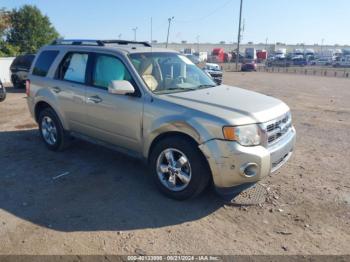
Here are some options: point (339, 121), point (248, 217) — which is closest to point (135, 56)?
point (248, 217)

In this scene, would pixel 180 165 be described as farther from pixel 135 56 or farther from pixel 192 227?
pixel 135 56

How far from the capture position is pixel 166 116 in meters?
4.19

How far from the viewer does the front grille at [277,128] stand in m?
4.02

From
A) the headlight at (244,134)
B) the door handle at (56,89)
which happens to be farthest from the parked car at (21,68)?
the headlight at (244,134)

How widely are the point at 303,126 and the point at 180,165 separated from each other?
227 inches

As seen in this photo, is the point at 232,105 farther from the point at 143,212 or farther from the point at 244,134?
the point at 143,212

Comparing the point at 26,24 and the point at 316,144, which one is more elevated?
the point at 26,24

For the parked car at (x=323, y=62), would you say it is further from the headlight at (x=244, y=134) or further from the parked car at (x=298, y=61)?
the headlight at (x=244, y=134)

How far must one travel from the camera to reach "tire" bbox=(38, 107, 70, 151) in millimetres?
5938

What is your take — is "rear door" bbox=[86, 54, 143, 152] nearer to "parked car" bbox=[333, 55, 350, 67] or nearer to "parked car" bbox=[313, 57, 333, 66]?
"parked car" bbox=[333, 55, 350, 67]

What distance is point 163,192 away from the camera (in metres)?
4.40

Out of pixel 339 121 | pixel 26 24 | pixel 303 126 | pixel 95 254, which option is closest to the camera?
pixel 95 254

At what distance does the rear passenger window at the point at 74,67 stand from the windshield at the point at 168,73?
1038 mm

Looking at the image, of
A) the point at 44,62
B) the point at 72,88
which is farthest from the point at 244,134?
the point at 44,62
